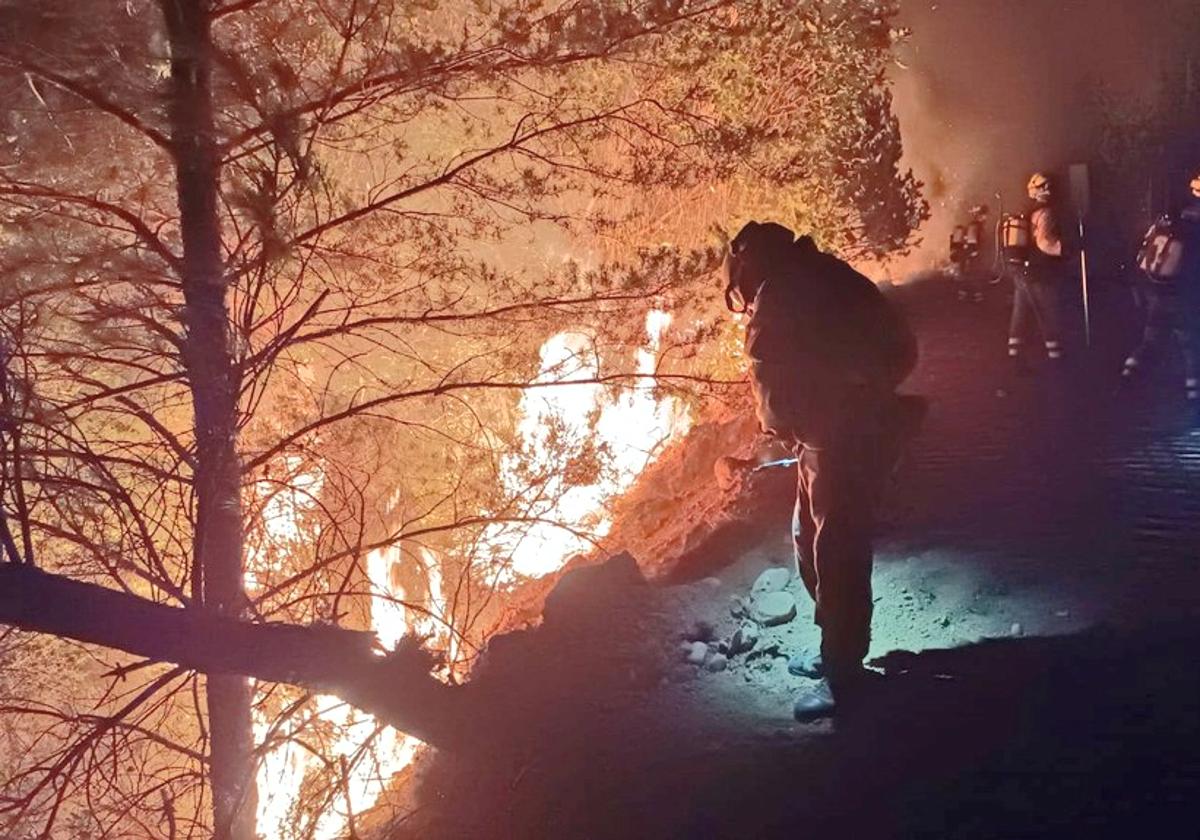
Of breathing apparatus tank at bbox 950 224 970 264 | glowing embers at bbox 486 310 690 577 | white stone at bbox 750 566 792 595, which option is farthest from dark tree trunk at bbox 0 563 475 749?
breathing apparatus tank at bbox 950 224 970 264

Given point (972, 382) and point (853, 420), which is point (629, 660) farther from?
point (972, 382)

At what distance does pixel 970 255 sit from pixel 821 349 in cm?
373

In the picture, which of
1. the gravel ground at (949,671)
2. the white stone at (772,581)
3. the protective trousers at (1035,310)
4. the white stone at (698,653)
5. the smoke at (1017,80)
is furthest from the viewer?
the white stone at (772,581)

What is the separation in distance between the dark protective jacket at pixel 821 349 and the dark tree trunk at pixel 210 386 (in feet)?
12.5

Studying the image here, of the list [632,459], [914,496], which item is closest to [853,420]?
[914,496]

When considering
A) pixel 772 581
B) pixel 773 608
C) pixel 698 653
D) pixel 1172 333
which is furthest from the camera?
pixel 772 581

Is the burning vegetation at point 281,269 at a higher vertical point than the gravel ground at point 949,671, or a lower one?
higher

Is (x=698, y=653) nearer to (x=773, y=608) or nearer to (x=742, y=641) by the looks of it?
(x=742, y=641)

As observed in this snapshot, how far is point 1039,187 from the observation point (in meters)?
5.80


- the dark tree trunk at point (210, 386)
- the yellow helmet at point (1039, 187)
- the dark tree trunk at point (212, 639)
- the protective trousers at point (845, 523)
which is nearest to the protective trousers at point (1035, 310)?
the yellow helmet at point (1039, 187)

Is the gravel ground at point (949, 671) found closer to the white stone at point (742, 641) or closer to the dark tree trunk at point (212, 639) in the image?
the white stone at point (742, 641)

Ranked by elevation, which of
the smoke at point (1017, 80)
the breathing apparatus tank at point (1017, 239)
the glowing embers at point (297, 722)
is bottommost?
the glowing embers at point (297, 722)

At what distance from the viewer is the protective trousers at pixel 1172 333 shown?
5.03m

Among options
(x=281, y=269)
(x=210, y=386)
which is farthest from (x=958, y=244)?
(x=210, y=386)
